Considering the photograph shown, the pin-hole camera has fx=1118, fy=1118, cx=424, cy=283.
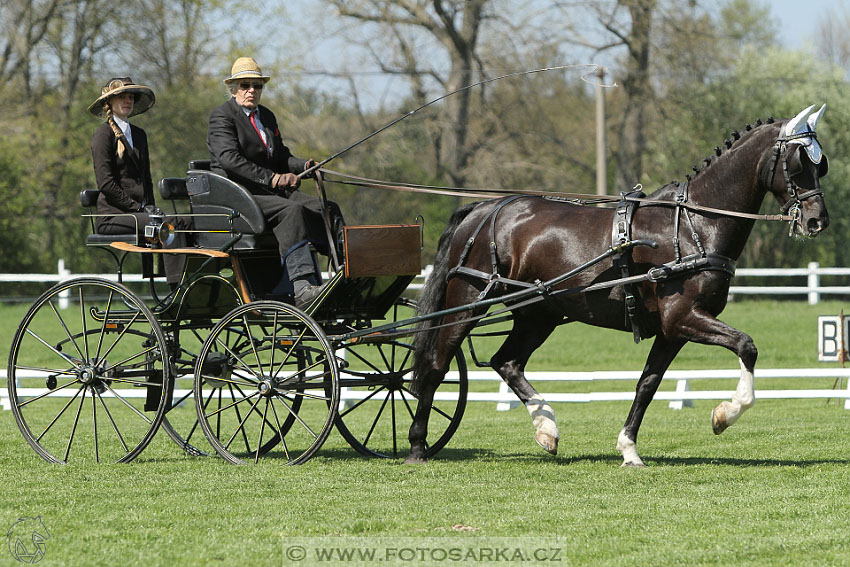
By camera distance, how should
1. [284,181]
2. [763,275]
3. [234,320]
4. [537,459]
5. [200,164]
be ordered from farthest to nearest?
[763,275] → [200,164] → [537,459] → [234,320] → [284,181]

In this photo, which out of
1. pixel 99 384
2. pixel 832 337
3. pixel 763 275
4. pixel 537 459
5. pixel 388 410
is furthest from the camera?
pixel 763 275

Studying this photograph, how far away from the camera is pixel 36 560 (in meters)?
4.59

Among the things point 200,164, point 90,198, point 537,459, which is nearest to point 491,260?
point 537,459

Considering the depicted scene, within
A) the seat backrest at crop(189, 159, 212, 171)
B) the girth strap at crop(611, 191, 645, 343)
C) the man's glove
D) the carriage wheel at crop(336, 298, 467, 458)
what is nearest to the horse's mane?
the girth strap at crop(611, 191, 645, 343)

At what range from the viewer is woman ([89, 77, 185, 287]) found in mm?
7590

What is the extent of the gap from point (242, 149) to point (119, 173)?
958mm

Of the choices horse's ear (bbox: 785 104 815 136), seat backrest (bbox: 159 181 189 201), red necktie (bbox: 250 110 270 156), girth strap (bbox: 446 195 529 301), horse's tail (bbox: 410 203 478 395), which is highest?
red necktie (bbox: 250 110 270 156)

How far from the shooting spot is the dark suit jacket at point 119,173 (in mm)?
7621

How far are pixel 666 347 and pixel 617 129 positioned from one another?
2390 centimetres

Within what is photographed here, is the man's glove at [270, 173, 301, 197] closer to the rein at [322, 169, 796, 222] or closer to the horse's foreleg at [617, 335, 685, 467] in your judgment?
the rein at [322, 169, 796, 222]

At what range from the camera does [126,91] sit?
7777 mm

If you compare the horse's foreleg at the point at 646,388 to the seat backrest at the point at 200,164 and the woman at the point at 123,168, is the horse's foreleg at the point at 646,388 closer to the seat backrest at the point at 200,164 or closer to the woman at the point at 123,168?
the woman at the point at 123,168

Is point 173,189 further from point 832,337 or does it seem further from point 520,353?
point 832,337

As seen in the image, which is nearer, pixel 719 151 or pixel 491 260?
pixel 719 151
